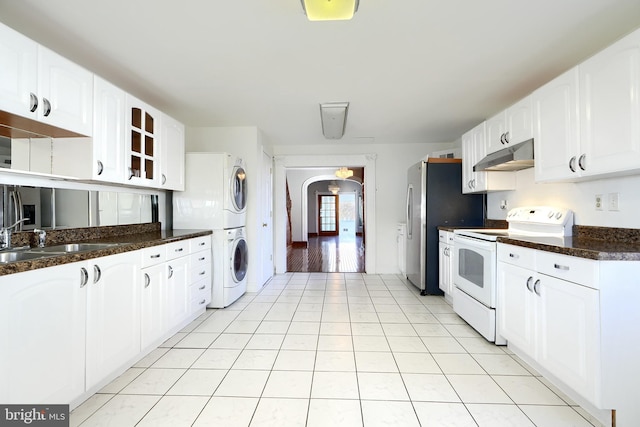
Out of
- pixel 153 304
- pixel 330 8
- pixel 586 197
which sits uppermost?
pixel 330 8

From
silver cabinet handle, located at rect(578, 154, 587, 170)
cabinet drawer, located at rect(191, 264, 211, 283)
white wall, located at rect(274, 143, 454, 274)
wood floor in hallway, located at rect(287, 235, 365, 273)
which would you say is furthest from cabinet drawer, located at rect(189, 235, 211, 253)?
silver cabinet handle, located at rect(578, 154, 587, 170)

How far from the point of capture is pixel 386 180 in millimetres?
4945

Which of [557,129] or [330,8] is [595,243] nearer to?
[557,129]

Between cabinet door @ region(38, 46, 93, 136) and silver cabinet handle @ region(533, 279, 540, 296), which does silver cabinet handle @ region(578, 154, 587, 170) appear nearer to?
silver cabinet handle @ region(533, 279, 540, 296)

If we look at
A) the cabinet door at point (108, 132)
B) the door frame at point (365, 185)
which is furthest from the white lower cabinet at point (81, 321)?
the door frame at point (365, 185)

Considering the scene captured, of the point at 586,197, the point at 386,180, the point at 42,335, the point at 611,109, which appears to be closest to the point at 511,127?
the point at 586,197

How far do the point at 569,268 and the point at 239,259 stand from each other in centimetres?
310

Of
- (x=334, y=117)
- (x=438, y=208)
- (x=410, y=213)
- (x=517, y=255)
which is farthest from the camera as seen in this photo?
(x=410, y=213)

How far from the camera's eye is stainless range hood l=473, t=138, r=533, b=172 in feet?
7.86

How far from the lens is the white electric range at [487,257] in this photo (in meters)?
2.29

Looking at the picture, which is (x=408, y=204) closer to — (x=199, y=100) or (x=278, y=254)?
(x=278, y=254)

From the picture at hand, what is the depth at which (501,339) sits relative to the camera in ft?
7.59

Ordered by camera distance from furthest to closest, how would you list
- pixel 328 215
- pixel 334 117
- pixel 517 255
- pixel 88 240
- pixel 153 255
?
pixel 328 215, pixel 334 117, pixel 88 240, pixel 153 255, pixel 517 255

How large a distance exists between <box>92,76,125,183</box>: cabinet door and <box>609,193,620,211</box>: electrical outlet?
3671mm
